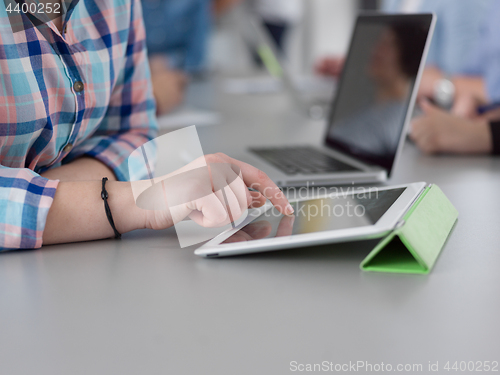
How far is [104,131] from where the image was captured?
80cm

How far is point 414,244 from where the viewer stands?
428 mm

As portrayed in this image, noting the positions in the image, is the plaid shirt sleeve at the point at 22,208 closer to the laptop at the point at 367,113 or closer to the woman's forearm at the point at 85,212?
the woman's forearm at the point at 85,212

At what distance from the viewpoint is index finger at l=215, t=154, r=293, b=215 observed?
53 cm

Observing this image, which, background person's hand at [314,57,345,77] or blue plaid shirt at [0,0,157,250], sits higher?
blue plaid shirt at [0,0,157,250]

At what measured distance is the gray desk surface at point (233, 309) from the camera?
0.33 m

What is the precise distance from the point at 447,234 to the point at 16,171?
455mm

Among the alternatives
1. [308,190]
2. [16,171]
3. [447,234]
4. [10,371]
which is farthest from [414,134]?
[10,371]

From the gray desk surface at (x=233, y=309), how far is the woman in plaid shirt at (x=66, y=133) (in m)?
0.03

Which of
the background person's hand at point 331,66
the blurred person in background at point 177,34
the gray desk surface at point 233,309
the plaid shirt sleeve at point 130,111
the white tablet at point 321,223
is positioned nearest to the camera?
the gray desk surface at point 233,309

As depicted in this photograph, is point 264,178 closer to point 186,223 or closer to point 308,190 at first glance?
point 186,223

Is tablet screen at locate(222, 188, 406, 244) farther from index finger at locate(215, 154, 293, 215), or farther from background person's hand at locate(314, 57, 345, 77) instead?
background person's hand at locate(314, 57, 345, 77)

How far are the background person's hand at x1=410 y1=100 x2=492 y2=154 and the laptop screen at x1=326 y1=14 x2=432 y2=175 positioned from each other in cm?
15

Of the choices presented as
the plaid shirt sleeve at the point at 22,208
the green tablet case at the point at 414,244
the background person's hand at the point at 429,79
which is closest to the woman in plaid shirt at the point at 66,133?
the plaid shirt sleeve at the point at 22,208

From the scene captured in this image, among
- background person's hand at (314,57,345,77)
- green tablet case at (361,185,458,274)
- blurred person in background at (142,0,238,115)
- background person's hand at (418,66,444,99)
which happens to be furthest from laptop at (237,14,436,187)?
blurred person in background at (142,0,238,115)
